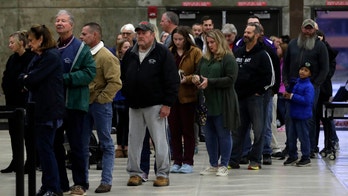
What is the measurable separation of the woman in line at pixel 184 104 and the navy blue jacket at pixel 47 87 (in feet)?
9.53

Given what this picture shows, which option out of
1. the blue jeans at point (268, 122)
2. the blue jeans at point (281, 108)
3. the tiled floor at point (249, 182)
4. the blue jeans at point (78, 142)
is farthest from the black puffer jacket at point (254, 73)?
the blue jeans at point (281, 108)

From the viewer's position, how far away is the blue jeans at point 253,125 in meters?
13.9

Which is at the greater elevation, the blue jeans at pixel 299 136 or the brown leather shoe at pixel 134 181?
the blue jeans at pixel 299 136

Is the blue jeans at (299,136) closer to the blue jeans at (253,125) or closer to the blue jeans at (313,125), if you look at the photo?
the blue jeans at (313,125)

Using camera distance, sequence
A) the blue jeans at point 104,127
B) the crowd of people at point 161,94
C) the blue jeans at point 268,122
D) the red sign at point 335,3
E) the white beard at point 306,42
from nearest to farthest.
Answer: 1. the crowd of people at point 161,94
2. the blue jeans at point 104,127
3. the blue jeans at point 268,122
4. the white beard at point 306,42
5. the red sign at point 335,3

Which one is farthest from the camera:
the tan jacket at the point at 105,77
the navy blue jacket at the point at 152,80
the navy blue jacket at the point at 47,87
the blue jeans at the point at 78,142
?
the navy blue jacket at the point at 152,80

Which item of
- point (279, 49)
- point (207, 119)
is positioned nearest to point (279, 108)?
point (279, 49)

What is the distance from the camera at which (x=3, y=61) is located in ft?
77.9

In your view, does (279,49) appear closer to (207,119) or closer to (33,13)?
(207,119)

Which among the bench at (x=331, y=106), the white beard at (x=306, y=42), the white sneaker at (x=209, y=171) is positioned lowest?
the white sneaker at (x=209, y=171)

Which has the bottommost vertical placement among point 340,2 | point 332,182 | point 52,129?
point 332,182

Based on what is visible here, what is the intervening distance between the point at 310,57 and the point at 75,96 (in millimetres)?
5219

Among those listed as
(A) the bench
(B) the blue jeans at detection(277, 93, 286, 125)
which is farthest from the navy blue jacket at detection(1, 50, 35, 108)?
(B) the blue jeans at detection(277, 93, 286, 125)

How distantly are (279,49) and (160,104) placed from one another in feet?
22.6
